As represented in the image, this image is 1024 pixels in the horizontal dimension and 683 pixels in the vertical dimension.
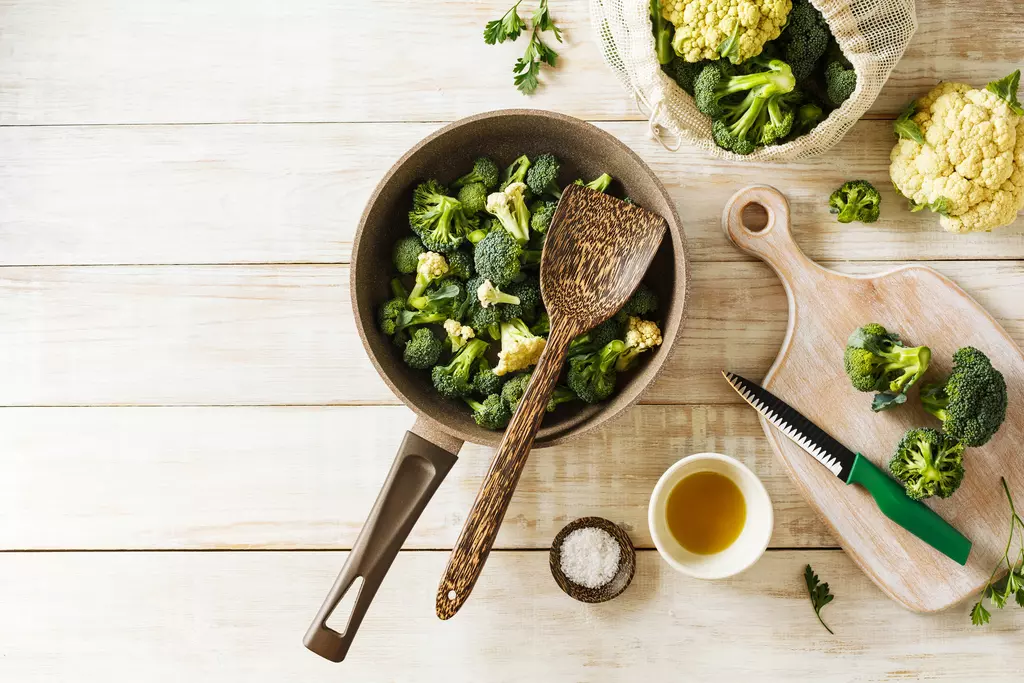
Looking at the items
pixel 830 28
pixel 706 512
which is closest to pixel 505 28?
pixel 830 28

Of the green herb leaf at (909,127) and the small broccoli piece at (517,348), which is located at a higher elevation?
the green herb leaf at (909,127)

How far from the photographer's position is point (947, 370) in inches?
58.4

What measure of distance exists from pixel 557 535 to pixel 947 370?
821mm

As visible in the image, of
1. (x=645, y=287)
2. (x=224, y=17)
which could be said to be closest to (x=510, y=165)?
(x=645, y=287)

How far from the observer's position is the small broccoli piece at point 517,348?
1357mm

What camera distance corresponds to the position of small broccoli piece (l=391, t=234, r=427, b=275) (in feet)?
4.66

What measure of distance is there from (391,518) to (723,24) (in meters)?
1.02

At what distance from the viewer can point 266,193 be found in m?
1.58

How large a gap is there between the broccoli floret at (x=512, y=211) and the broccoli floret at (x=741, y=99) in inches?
15.0

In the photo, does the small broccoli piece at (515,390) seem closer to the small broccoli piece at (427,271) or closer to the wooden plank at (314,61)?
the small broccoli piece at (427,271)

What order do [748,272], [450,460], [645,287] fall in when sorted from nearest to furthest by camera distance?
[450,460]
[645,287]
[748,272]

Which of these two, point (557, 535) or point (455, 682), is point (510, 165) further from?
point (455, 682)

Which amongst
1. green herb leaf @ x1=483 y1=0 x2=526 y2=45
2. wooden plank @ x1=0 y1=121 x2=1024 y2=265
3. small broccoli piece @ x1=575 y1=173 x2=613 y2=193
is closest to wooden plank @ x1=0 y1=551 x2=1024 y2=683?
wooden plank @ x1=0 y1=121 x2=1024 y2=265

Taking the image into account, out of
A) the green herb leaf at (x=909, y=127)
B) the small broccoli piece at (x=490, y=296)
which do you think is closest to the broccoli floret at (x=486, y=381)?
the small broccoli piece at (x=490, y=296)
